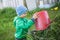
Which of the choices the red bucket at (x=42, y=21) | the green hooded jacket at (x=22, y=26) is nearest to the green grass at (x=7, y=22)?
the green hooded jacket at (x=22, y=26)

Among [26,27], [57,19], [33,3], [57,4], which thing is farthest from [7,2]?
[57,19]

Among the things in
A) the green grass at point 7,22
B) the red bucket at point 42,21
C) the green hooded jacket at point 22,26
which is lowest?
the green grass at point 7,22

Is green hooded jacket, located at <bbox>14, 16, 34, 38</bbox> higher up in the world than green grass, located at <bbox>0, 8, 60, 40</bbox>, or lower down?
higher up

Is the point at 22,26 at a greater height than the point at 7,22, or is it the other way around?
the point at 22,26

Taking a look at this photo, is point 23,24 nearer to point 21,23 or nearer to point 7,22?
point 21,23

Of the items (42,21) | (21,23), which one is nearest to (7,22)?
(21,23)

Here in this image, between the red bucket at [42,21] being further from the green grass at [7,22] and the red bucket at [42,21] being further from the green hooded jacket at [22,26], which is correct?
the green grass at [7,22]

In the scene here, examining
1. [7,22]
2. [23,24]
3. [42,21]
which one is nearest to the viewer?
[42,21]

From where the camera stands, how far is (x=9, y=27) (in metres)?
7.96

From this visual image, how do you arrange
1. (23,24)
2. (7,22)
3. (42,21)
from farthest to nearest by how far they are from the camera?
(7,22)
(23,24)
(42,21)

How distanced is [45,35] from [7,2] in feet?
26.1

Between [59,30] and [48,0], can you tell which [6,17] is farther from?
[59,30]

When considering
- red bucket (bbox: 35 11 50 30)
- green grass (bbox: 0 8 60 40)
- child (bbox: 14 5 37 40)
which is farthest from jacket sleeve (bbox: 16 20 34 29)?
green grass (bbox: 0 8 60 40)

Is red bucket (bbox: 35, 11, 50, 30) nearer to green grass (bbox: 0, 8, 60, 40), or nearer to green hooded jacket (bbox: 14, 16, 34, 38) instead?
green hooded jacket (bbox: 14, 16, 34, 38)
